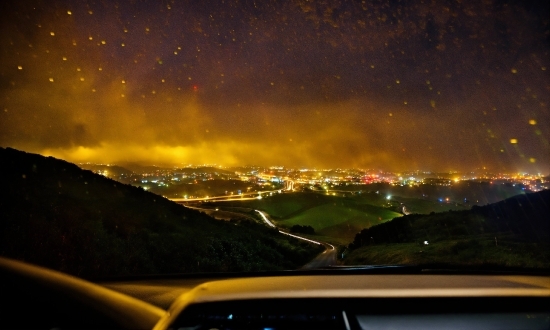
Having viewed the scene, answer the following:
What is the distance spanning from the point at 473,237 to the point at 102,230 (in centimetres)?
2316

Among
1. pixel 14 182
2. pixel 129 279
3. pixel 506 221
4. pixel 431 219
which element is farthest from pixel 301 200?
pixel 129 279

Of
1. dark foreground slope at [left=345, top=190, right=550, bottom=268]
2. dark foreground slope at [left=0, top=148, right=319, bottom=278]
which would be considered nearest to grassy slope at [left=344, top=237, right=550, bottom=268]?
dark foreground slope at [left=345, top=190, right=550, bottom=268]

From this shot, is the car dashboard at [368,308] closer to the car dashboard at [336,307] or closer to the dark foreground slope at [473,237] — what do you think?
the car dashboard at [336,307]

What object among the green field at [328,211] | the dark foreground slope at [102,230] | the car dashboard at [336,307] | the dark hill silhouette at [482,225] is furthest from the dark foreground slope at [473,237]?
the green field at [328,211]

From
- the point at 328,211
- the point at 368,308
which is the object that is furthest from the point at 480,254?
the point at 328,211

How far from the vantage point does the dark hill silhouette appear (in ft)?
97.9

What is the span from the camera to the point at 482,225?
119 ft

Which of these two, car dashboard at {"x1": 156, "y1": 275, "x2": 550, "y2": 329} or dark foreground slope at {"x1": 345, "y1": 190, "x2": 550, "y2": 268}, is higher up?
car dashboard at {"x1": 156, "y1": 275, "x2": 550, "y2": 329}

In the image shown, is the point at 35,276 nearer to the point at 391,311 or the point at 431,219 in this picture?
the point at 391,311

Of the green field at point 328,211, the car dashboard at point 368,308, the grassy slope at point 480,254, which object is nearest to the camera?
the car dashboard at point 368,308

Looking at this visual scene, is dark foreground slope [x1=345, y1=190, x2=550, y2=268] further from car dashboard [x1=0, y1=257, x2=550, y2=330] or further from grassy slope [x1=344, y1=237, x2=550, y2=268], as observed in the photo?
car dashboard [x1=0, y1=257, x2=550, y2=330]

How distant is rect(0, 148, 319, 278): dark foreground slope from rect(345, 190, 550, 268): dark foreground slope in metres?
7.68

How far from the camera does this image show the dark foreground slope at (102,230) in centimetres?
1487

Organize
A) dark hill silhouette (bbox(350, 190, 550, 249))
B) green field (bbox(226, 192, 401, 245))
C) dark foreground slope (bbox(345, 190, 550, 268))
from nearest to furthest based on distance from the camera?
1. dark foreground slope (bbox(345, 190, 550, 268))
2. dark hill silhouette (bbox(350, 190, 550, 249))
3. green field (bbox(226, 192, 401, 245))
